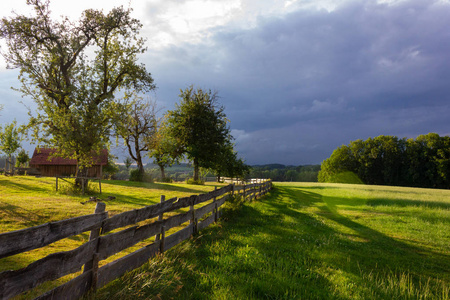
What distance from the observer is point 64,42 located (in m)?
20.9

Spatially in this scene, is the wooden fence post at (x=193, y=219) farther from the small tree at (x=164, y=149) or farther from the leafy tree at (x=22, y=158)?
the leafy tree at (x=22, y=158)

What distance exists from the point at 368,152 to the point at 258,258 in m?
78.3

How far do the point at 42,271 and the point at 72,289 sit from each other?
2.20 ft

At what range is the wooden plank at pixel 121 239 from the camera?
4286 millimetres

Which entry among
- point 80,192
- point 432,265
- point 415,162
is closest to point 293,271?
point 432,265

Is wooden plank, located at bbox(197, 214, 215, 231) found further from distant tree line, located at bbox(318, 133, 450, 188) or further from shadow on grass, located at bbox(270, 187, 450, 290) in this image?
distant tree line, located at bbox(318, 133, 450, 188)

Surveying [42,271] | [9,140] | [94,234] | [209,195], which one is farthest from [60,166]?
[42,271]

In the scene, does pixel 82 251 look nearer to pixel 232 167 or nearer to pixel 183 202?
pixel 183 202

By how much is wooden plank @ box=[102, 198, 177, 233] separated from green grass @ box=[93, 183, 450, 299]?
0.95 metres

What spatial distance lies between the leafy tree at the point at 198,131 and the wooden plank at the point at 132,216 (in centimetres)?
3090

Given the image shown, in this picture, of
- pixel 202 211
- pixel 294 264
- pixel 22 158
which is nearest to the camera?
pixel 294 264

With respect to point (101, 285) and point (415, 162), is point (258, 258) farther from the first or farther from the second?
point (415, 162)

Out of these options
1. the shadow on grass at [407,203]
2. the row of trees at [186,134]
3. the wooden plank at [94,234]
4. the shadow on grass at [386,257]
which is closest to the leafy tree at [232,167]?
the row of trees at [186,134]

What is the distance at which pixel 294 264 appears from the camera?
19.9 ft
